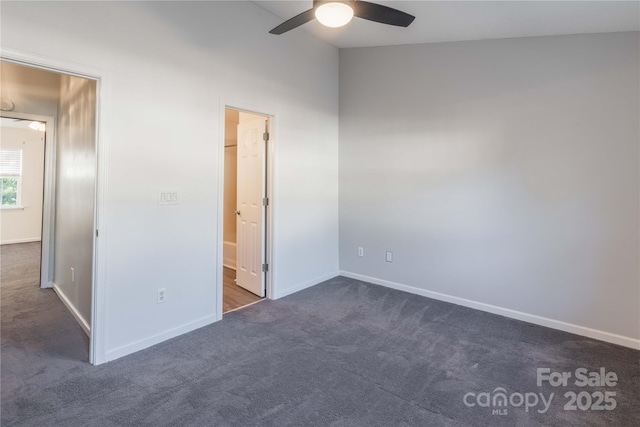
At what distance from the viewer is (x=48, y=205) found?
3979 millimetres

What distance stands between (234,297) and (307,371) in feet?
5.62

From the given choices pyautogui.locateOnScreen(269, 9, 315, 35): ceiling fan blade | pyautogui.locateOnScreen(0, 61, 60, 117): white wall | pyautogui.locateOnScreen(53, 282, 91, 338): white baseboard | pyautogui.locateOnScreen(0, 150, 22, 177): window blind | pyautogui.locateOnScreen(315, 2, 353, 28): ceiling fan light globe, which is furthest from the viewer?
pyautogui.locateOnScreen(0, 150, 22, 177): window blind

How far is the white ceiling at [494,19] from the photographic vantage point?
233cm

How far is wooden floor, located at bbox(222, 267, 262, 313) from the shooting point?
11.1ft

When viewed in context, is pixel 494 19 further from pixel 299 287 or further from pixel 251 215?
pixel 299 287

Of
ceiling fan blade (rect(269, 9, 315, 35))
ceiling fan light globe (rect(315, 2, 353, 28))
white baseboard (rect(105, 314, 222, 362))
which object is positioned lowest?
white baseboard (rect(105, 314, 222, 362))

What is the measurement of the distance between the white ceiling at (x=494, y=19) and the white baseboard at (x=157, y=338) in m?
3.16

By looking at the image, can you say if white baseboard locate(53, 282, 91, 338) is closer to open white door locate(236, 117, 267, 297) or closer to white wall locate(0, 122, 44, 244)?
open white door locate(236, 117, 267, 297)

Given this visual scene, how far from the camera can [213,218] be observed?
2920mm

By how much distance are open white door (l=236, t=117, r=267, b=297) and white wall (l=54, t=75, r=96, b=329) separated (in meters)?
1.58

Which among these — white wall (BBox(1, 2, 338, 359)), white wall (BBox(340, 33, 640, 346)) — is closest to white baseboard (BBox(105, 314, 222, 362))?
white wall (BBox(1, 2, 338, 359))

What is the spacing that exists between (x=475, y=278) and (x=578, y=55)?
2249 millimetres

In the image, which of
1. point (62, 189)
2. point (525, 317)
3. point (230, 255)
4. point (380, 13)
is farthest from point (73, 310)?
point (525, 317)

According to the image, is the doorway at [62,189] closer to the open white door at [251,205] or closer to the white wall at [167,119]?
the white wall at [167,119]
